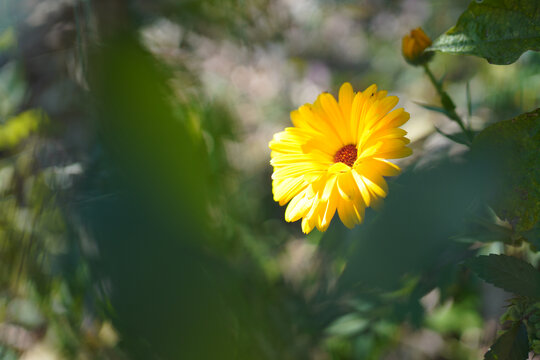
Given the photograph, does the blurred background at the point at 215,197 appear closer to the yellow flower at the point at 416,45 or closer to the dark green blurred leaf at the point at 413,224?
the dark green blurred leaf at the point at 413,224

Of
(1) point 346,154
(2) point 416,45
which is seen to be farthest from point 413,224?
(2) point 416,45

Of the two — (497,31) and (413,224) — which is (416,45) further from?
(413,224)

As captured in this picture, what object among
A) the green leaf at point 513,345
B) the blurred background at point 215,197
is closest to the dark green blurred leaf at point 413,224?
the blurred background at point 215,197

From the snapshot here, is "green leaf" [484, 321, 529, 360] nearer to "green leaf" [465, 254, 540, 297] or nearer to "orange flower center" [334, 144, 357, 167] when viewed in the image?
"green leaf" [465, 254, 540, 297]

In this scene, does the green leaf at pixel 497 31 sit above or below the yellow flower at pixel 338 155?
above

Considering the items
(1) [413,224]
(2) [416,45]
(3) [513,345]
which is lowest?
(3) [513,345]

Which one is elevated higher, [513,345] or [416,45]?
[416,45]

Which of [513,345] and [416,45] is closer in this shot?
[513,345]
